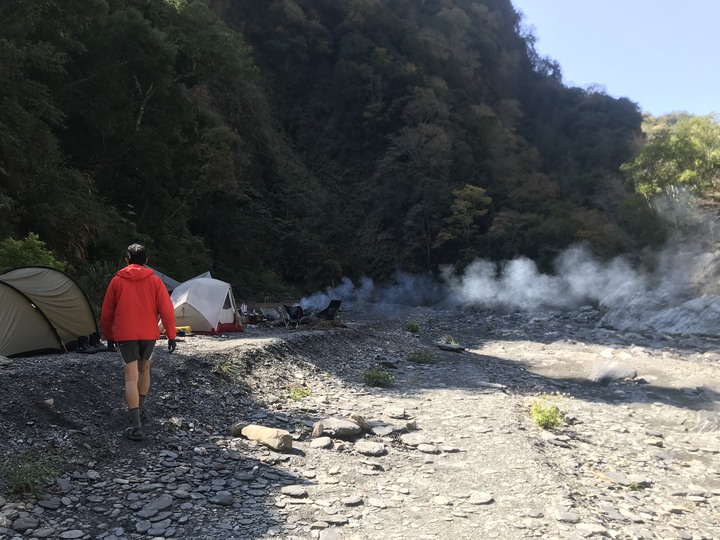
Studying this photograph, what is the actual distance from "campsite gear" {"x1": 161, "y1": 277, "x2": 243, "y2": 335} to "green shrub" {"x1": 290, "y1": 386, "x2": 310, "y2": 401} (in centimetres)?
522

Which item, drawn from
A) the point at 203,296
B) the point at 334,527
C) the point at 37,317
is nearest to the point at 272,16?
the point at 203,296

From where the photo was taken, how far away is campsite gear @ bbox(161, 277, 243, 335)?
1338cm

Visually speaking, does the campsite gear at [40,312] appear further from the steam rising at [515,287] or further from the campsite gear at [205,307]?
the steam rising at [515,287]

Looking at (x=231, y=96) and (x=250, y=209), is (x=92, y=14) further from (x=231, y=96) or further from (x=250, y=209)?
(x=231, y=96)

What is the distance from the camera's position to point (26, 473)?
4.04 metres

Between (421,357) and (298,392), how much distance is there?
599 cm

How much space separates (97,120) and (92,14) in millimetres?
4211

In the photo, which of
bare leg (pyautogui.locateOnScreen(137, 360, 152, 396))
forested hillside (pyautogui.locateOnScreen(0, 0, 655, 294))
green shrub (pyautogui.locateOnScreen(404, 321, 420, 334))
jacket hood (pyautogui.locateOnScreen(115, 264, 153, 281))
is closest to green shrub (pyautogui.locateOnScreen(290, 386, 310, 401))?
bare leg (pyautogui.locateOnScreen(137, 360, 152, 396))

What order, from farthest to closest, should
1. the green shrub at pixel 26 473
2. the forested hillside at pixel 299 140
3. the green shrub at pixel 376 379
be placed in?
the forested hillside at pixel 299 140
the green shrub at pixel 376 379
the green shrub at pixel 26 473

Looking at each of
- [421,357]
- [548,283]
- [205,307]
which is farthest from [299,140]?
[421,357]

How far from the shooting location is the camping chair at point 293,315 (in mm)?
15897

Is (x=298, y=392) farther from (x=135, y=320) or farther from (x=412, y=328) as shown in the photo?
(x=412, y=328)

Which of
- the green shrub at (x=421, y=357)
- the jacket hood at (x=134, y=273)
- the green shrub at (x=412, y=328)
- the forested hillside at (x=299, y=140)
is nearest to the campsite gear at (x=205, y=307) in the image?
the forested hillside at (x=299, y=140)

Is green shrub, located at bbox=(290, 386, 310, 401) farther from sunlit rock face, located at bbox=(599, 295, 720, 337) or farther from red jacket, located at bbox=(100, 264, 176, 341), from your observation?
sunlit rock face, located at bbox=(599, 295, 720, 337)
